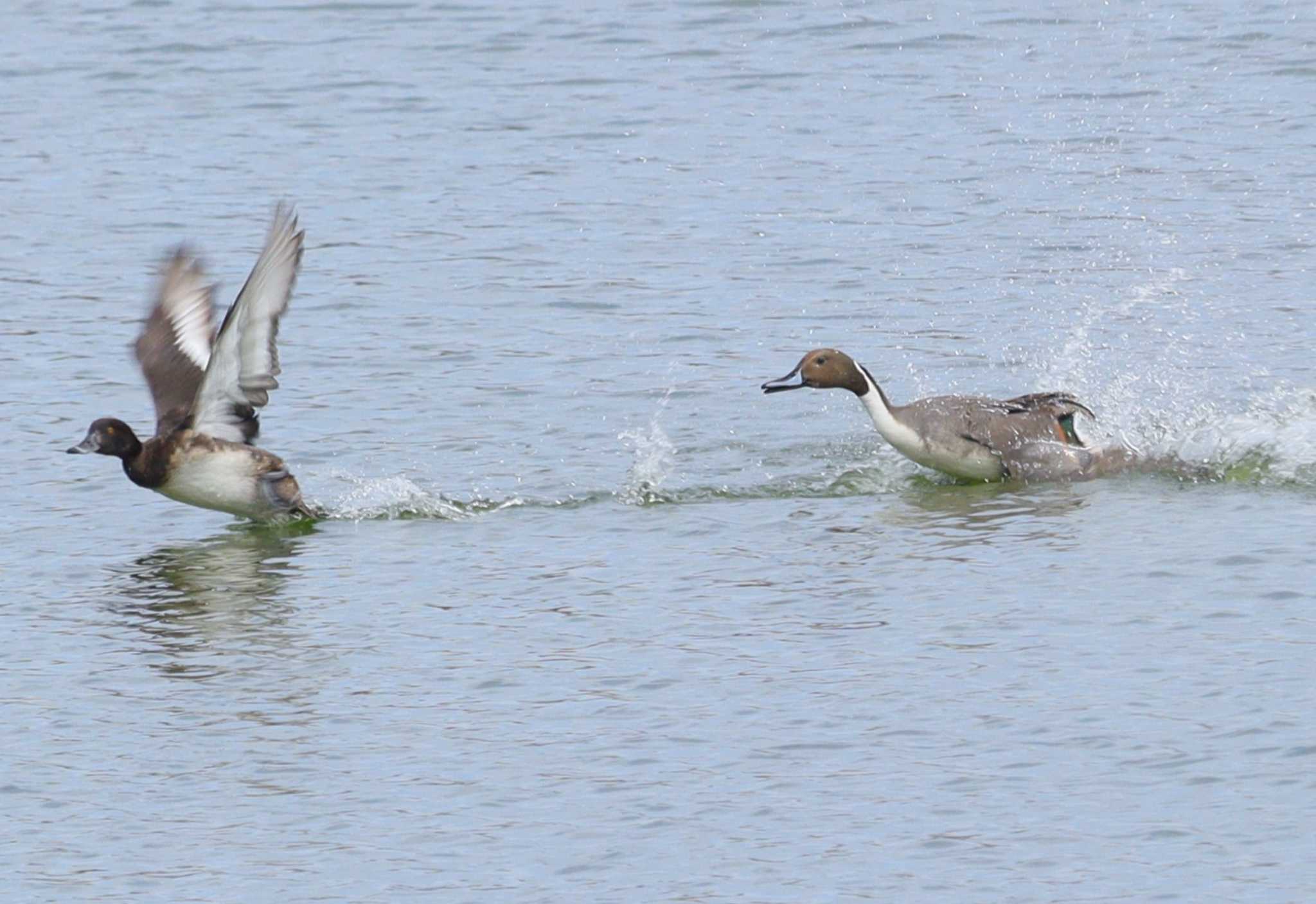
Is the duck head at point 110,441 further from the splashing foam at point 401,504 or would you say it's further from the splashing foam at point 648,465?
the splashing foam at point 648,465

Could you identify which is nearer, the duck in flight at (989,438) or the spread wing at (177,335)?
the duck in flight at (989,438)

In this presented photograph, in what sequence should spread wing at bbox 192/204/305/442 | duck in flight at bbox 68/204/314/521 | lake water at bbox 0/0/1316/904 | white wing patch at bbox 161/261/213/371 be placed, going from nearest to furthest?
1. lake water at bbox 0/0/1316/904
2. spread wing at bbox 192/204/305/442
3. duck in flight at bbox 68/204/314/521
4. white wing patch at bbox 161/261/213/371

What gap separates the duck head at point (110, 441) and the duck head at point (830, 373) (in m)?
3.26

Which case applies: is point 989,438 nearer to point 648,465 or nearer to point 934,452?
point 934,452

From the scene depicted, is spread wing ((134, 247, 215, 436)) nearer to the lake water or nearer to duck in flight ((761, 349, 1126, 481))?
the lake water

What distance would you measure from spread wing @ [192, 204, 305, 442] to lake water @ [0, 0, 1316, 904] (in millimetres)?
616

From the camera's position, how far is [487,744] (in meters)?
8.77

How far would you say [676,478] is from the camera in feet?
42.4

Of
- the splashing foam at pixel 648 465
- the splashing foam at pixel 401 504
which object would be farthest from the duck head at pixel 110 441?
the splashing foam at pixel 648 465

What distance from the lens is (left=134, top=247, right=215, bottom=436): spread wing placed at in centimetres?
1326

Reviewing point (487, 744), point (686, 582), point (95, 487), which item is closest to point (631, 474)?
point (686, 582)

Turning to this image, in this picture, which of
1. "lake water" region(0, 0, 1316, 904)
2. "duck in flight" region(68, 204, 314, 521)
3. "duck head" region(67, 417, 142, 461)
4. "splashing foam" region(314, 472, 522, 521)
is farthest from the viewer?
"splashing foam" region(314, 472, 522, 521)

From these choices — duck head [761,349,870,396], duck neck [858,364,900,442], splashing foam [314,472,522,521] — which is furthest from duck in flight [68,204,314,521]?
duck neck [858,364,900,442]

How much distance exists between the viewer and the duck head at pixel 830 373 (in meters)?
13.0
